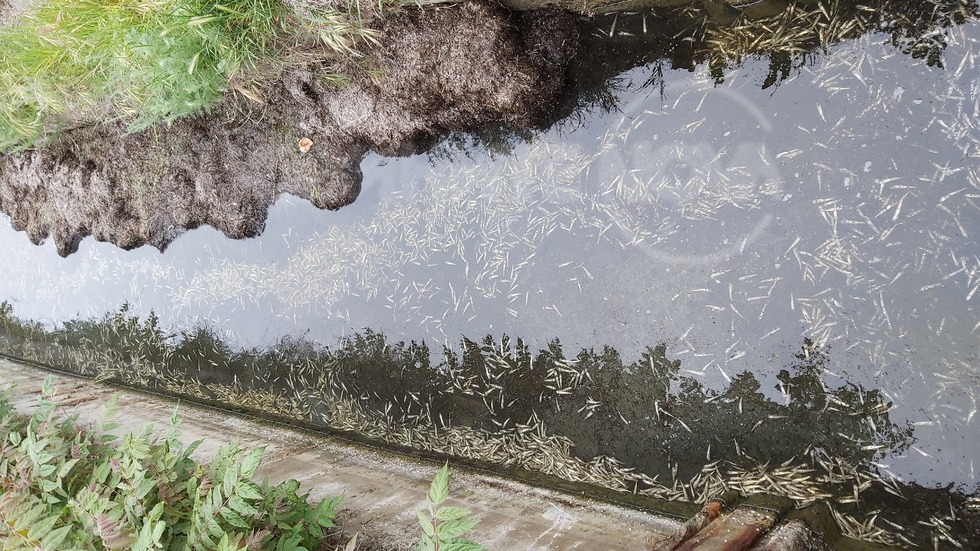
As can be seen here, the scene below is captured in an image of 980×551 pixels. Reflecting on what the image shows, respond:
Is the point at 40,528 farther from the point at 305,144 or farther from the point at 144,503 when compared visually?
the point at 305,144

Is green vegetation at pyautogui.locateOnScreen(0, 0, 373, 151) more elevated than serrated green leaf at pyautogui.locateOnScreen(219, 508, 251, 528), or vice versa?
green vegetation at pyautogui.locateOnScreen(0, 0, 373, 151)

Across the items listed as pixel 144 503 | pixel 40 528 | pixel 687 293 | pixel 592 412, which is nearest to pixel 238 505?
pixel 144 503

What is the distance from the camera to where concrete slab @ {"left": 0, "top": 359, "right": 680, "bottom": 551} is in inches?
130

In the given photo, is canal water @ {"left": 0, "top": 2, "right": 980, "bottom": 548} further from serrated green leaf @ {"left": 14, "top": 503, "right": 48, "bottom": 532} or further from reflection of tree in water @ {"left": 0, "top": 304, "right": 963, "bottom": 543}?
serrated green leaf @ {"left": 14, "top": 503, "right": 48, "bottom": 532}

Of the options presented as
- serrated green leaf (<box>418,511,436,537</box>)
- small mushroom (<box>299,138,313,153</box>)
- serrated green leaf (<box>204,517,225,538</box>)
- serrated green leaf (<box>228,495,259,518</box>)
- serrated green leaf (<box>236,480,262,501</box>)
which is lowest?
serrated green leaf (<box>204,517,225,538</box>)

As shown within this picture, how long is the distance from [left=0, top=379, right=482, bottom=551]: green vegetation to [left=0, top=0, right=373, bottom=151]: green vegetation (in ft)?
6.99

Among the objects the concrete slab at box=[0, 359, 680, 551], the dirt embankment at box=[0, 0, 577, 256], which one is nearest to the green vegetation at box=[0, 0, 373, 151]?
the dirt embankment at box=[0, 0, 577, 256]

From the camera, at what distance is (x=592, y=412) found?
3.93 metres

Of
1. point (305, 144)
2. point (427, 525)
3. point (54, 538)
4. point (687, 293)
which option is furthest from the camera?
point (305, 144)

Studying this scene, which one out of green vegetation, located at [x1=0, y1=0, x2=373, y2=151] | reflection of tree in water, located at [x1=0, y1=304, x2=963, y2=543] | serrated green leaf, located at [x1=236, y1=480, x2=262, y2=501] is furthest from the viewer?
green vegetation, located at [x1=0, y1=0, x2=373, y2=151]

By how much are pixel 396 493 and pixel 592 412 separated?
1.37m

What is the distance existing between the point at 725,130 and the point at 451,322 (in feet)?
7.17

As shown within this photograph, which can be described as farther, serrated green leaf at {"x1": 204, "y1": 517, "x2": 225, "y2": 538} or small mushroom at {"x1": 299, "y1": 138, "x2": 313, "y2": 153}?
small mushroom at {"x1": 299, "y1": 138, "x2": 313, "y2": 153}

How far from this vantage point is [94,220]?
19.3 feet
